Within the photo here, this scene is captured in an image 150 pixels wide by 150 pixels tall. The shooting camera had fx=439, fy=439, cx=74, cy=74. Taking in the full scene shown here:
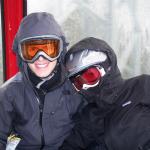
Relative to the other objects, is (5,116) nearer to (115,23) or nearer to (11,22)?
(11,22)

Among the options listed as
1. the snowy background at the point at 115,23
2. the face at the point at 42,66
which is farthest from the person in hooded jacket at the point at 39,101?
the snowy background at the point at 115,23

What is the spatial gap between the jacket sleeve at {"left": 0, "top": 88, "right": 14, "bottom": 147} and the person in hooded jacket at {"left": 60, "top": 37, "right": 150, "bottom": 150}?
0.32 metres

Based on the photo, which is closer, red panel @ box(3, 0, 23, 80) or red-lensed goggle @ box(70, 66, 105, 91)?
red-lensed goggle @ box(70, 66, 105, 91)

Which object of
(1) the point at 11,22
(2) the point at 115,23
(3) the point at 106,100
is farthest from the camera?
Answer: (1) the point at 11,22

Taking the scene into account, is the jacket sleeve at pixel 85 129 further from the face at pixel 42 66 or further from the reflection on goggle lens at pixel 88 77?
the face at pixel 42 66

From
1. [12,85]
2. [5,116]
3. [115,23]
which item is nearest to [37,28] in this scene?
[12,85]

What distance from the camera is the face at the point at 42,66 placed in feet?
6.80

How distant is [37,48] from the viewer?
2.05 metres

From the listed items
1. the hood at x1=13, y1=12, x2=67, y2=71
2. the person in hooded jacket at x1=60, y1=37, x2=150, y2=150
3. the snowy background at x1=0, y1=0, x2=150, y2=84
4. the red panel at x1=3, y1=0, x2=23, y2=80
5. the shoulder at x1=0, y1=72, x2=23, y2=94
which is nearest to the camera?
the person in hooded jacket at x1=60, y1=37, x2=150, y2=150

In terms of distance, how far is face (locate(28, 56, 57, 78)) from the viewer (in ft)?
6.80

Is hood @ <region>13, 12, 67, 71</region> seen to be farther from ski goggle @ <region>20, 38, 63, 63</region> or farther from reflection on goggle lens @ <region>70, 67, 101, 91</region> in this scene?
reflection on goggle lens @ <region>70, 67, 101, 91</region>

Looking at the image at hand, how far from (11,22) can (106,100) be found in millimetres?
999

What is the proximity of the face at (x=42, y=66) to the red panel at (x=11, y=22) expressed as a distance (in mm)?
685

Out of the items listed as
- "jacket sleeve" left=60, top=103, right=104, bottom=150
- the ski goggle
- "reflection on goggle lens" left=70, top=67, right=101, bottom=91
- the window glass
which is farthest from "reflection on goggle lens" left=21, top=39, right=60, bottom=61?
the window glass
